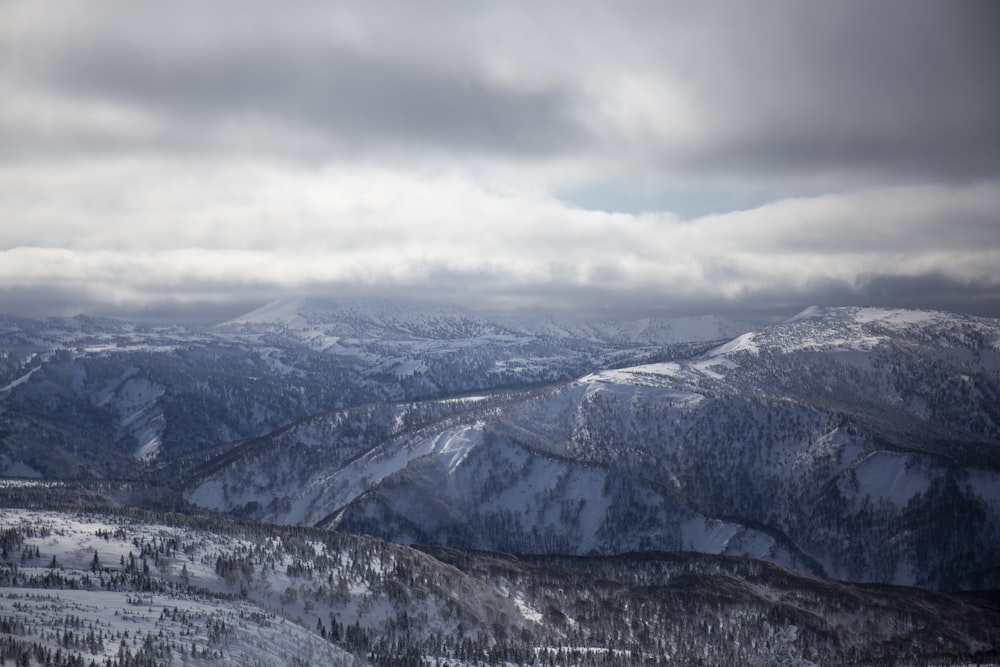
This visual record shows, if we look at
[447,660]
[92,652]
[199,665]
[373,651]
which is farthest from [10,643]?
[447,660]

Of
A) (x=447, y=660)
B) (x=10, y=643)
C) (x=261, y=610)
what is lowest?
(x=447, y=660)

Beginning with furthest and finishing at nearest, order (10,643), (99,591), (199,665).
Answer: (99,591) < (199,665) < (10,643)

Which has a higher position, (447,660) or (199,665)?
(199,665)

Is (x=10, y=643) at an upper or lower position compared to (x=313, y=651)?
upper

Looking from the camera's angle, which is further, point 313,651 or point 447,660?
point 447,660

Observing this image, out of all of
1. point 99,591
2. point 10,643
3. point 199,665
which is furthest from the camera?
point 99,591

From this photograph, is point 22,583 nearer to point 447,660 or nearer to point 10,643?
point 10,643

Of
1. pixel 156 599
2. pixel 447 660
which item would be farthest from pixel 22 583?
pixel 447 660

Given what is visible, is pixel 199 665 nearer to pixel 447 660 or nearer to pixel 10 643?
pixel 10 643

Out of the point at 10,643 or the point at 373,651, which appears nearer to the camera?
the point at 10,643
